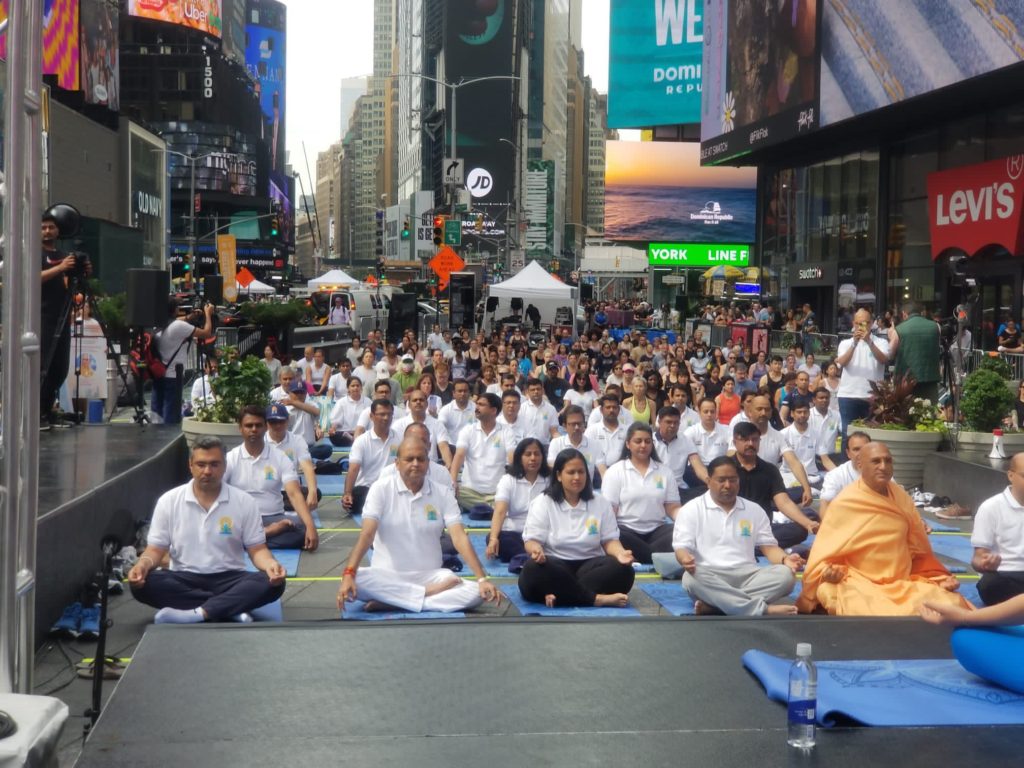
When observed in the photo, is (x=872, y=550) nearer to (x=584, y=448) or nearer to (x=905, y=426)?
(x=584, y=448)

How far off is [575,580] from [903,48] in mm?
21281

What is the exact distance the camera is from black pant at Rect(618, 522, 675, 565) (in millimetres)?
10836

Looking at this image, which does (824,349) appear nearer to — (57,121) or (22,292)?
(22,292)

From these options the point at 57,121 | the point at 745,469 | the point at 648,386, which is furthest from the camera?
the point at 57,121

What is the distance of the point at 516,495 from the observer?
10859mm

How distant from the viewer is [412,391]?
1356 centimetres

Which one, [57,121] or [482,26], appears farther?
[482,26]

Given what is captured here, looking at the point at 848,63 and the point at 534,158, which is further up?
the point at 534,158

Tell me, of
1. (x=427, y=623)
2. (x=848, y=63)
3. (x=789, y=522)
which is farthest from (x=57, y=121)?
(x=427, y=623)

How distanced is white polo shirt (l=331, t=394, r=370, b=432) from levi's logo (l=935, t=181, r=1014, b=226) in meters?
15.5

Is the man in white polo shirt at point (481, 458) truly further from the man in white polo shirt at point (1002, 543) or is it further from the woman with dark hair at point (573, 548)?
the man in white polo shirt at point (1002, 543)

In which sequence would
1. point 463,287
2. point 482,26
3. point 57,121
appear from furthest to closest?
point 482,26 < point 57,121 < point 463,287

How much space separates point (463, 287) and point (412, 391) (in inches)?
914

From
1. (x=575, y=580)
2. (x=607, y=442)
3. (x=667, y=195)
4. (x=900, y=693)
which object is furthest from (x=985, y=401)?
(x=667, y=195)
